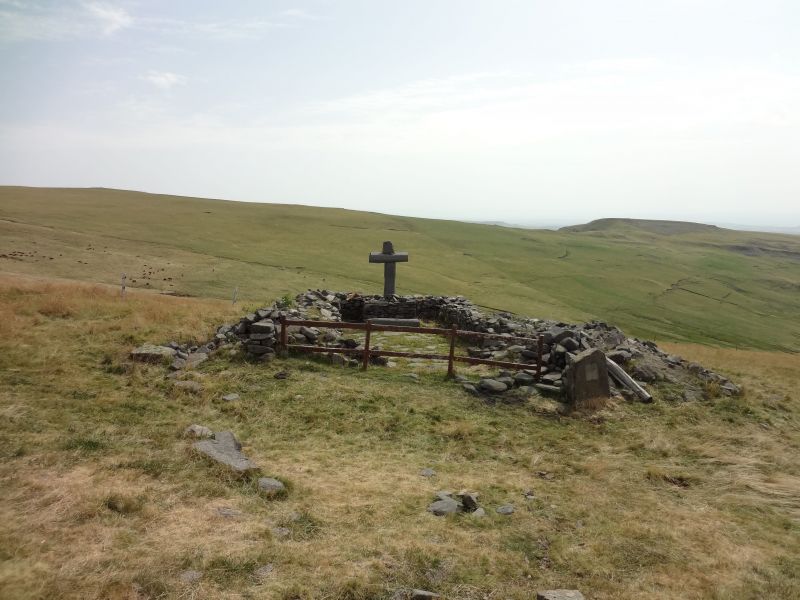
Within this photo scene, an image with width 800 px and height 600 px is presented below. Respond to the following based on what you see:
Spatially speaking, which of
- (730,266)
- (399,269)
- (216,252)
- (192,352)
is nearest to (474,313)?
(192,352)

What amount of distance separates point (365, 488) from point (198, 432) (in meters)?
3.66

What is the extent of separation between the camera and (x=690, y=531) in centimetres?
809

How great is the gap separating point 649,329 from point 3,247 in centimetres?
5636

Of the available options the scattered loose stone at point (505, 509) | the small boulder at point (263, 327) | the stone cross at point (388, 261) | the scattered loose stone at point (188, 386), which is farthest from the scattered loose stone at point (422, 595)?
the stone cross at point (388, 261)

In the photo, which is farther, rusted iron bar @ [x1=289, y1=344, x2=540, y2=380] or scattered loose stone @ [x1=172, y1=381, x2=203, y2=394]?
rusted iron bar @ [x1=289, y1=344, x2=540, y2=380]

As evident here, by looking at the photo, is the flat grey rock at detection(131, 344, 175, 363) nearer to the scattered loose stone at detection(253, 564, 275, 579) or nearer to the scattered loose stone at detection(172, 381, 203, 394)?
the scattered loose stone at detection(172, 381, 203, 394)

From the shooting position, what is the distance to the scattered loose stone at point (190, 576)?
592 centimetres

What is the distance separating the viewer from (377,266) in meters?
55.8

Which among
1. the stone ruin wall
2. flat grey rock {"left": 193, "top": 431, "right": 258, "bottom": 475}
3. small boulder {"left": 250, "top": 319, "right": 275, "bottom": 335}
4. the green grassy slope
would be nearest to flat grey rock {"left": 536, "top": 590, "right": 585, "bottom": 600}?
flat grey rock {"left": 193, "top": 431, "right": 258, "bottom": 475}

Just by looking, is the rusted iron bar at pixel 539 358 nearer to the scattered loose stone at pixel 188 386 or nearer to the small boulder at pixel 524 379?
the small boulder at pixel 524 379

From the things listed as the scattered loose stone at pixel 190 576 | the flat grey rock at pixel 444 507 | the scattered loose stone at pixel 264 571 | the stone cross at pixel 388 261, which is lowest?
the flat grey rock at pixel 444 507

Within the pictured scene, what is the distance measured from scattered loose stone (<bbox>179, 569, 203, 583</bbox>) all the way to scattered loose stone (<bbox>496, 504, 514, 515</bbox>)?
4.68 m

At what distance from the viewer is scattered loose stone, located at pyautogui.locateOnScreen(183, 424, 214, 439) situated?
9898mm

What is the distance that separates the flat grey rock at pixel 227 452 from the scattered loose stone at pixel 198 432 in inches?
6.0
